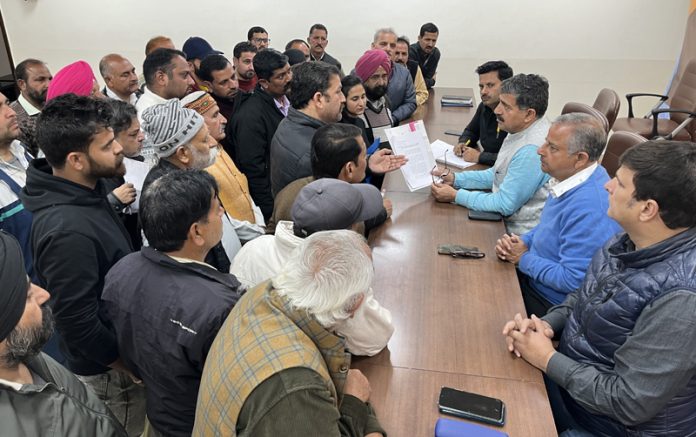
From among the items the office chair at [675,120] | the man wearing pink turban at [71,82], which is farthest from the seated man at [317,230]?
the office chair at [675,120]

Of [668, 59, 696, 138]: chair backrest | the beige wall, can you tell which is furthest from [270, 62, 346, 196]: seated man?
the beige wall

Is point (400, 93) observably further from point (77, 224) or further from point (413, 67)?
point (77, 224)

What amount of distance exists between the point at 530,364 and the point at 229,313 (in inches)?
36.8

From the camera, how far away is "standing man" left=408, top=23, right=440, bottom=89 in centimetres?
533

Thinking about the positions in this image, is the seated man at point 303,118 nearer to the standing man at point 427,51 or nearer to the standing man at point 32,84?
the standing man at point 32,84

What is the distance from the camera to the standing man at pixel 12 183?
6.14ft

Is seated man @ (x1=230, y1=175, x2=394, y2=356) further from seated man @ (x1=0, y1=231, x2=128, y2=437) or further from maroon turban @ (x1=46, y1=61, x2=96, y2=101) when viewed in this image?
maroon turban @ (x1=46, y1=61, x2=96, y2=101)

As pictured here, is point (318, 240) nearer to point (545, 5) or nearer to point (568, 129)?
point (568, 129)

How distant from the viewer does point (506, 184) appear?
7.37 ft

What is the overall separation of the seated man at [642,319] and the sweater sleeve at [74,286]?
1334 millimetres

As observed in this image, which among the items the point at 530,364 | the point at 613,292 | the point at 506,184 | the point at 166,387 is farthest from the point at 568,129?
the point at 166,387

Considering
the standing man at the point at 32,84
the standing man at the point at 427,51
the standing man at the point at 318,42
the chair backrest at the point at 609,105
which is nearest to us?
the standing man at the point at 32,84

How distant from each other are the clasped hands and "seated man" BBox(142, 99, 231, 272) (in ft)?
3.49

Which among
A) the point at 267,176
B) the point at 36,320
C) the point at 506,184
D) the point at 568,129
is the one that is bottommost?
the point at 267,176
